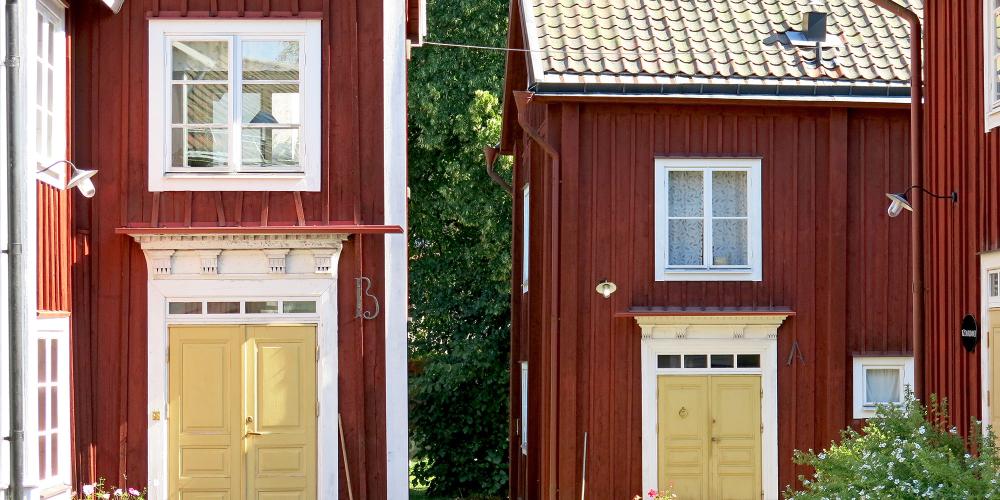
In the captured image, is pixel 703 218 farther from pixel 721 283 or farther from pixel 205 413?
pixel 205 413

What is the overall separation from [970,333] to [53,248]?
8515mm

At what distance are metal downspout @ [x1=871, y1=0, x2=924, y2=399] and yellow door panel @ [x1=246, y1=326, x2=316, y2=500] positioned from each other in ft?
19.7

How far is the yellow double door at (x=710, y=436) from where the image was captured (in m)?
16.9

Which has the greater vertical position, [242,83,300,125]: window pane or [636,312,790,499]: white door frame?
[242,83,300,125]: window pane

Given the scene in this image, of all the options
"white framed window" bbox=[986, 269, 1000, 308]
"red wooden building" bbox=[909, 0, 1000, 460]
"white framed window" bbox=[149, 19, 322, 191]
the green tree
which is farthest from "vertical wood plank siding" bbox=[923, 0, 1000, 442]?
the green tree

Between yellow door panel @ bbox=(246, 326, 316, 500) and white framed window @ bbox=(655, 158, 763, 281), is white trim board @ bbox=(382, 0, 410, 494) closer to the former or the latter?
yellow door panel @ bbox=(246, 326, 316, 500)

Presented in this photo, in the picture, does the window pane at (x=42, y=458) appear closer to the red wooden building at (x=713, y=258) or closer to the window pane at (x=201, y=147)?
the window pane at (x=201, y=147)

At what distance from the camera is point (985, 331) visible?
12359 mm

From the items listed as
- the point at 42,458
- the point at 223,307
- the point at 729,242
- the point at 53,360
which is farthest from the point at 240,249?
the point at 729,242

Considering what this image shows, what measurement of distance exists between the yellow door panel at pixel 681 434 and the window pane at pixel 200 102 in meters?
6.02

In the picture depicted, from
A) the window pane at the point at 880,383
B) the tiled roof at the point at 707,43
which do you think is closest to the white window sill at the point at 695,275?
the window pane at the point at 880,383

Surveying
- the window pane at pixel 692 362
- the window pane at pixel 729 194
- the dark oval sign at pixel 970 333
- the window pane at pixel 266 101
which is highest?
the window pane at pixel 266 101

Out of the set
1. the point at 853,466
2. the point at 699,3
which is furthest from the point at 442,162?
the point at 853,466

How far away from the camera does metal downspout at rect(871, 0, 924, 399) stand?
13625 mm
